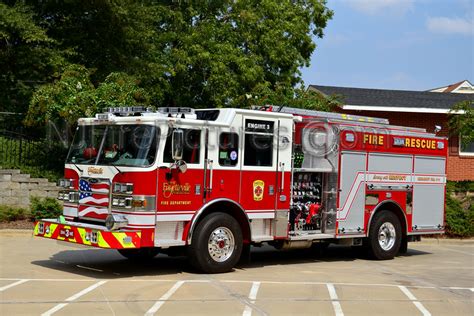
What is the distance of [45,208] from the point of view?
1664 cm

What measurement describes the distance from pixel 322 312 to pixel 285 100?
13.9 meters

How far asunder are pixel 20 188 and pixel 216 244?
8.07 metres

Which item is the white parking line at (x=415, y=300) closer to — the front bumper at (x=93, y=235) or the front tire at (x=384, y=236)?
the front tire at (x=384, y=236)

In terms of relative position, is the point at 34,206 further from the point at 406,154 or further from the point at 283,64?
the point at 283,64

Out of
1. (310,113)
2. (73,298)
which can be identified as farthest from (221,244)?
(310,113)

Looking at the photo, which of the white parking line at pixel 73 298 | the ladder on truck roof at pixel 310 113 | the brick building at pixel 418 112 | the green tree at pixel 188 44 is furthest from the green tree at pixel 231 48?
the white parking line at pixel 73 298

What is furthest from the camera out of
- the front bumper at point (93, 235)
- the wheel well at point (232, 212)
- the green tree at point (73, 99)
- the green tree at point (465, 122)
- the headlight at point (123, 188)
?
the green tree at point (465, 122)

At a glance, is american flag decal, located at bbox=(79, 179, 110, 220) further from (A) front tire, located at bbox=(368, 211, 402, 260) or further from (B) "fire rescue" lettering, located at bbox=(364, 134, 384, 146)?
(A) front tire, located at bbox=(368, 211, 402, 260)

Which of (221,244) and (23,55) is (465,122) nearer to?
(221,244)

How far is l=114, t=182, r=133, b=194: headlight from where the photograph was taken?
10359mm

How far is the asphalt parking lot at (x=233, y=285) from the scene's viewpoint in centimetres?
859

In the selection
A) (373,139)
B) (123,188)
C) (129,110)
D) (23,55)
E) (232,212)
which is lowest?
(232,212)

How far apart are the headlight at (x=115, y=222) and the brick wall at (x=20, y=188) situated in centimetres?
758

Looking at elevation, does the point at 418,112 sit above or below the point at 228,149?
above
